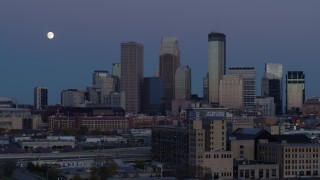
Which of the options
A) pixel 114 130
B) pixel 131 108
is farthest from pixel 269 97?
pixel 114 130

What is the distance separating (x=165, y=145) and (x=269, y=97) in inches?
4146

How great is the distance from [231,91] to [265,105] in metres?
8.53

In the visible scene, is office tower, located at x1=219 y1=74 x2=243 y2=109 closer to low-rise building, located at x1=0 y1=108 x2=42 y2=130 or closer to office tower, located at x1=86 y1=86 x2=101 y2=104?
office tower, located at x1=86 y1=86 x2=101 y2=104

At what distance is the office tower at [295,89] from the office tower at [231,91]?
40.1 feet

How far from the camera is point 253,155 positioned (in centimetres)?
5069

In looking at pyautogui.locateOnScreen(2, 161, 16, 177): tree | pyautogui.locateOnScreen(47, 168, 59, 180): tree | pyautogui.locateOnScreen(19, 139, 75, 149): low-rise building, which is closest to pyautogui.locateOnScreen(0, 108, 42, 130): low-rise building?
pyautogui.locateOnScreen(19, 139, 75, 149): low-rise building

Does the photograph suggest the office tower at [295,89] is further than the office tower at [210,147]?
Yes

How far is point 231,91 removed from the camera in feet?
509

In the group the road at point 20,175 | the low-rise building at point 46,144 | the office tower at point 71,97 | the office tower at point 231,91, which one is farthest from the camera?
the office tower at point 231,91

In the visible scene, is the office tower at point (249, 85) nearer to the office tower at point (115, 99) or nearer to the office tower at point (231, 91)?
the office tower at point (231, 91)

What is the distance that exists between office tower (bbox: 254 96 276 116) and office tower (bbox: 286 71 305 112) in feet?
33.8

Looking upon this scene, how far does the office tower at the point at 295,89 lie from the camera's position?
160 m

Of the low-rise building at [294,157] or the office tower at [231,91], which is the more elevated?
the office tower at [231,91]

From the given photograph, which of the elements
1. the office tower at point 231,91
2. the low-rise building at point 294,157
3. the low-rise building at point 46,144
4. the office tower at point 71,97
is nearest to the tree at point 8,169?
the low-rise building at point 294,157
